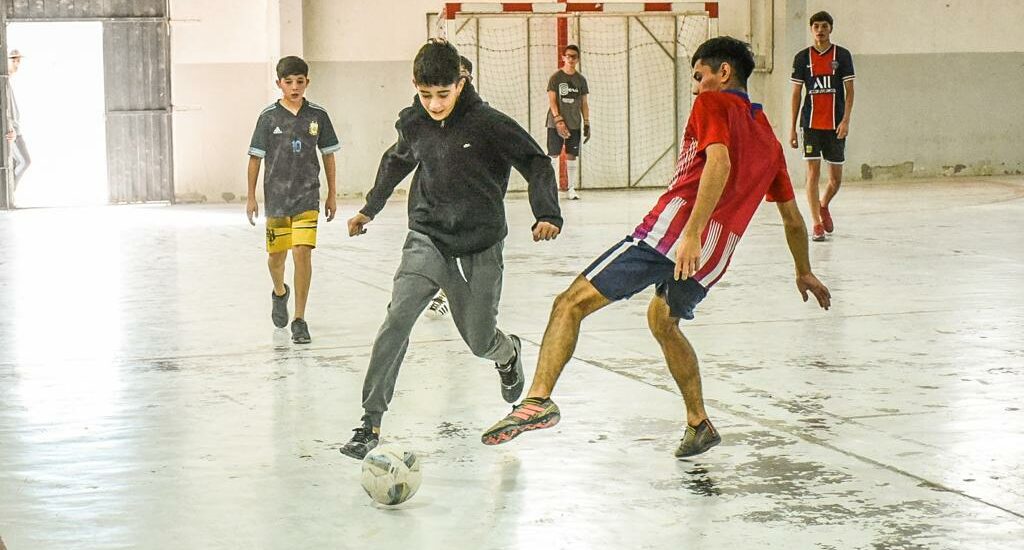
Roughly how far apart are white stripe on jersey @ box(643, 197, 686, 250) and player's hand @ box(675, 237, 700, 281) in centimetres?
16

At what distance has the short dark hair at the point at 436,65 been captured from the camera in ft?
18.5

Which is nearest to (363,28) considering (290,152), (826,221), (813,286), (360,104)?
(360,104)

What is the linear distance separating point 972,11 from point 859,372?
18.0 metres

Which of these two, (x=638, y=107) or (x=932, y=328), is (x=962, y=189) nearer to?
(x=638, y=107)

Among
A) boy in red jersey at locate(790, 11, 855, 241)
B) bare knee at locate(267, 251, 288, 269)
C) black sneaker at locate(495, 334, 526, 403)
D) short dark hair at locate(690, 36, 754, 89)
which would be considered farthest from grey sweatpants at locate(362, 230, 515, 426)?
boy in red jersey at locate(790, 11, 855, 241)

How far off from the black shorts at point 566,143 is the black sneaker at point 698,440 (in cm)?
1541

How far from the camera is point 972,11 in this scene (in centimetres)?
2380

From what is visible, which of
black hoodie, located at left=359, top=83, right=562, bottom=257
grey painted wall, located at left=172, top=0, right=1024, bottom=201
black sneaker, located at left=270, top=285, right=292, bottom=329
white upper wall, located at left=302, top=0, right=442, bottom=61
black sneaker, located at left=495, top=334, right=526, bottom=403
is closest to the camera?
black hoodie, located at left=359, top=83, right=562, bottom=257

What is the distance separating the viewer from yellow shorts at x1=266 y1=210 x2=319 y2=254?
8914mm

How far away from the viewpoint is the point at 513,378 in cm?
632

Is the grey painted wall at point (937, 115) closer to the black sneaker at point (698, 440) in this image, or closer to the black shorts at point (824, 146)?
the black shorts at point (824, 146)

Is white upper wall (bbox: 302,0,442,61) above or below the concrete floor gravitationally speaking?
above

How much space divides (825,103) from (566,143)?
7.01 meters

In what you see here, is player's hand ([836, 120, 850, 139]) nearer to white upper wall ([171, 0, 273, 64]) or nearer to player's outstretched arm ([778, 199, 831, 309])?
player's outstretched arm ([778, 199, 831, 309])
